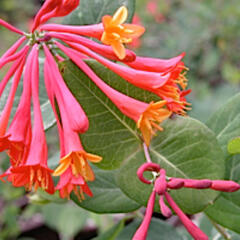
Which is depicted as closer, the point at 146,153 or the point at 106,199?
the point at 146,153

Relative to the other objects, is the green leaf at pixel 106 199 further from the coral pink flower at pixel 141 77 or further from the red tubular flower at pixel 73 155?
the coral pink flower at pixel 141 77

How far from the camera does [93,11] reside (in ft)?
3.73

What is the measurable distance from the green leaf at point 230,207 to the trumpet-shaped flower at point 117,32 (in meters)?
0.38

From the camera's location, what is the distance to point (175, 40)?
3354mm

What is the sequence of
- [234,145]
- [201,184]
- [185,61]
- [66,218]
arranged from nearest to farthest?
[201,184] < [234,145] < [66,218] < [185,61]

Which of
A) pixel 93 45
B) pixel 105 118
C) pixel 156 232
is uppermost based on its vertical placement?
pixel 93 45

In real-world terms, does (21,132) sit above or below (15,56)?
below

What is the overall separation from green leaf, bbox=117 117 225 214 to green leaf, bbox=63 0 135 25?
361mm

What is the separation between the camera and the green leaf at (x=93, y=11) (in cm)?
111

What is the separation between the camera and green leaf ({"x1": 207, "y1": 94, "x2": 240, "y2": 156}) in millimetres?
1003

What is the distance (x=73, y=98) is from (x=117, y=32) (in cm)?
16

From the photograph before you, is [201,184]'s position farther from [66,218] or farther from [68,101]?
[66,218]

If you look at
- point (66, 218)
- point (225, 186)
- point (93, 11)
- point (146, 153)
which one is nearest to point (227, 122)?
point (146, 153)

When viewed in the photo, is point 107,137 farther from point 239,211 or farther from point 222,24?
point 222,24
